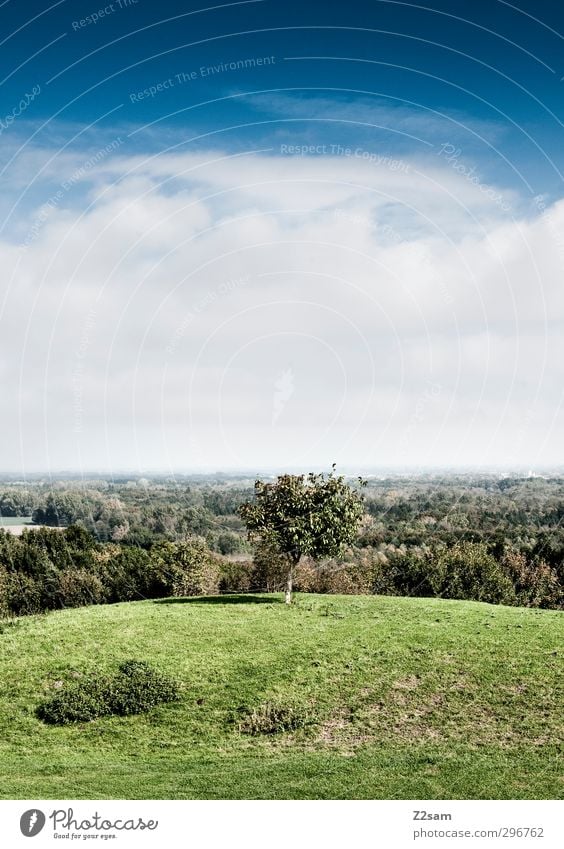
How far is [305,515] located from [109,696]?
13.3 m

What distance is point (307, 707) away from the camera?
20.8 meters

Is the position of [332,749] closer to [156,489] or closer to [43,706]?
[43,706]

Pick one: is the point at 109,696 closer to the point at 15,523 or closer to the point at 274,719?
the point at 274,719

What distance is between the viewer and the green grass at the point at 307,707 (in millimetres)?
16156

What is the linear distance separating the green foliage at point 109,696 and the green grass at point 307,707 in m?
0.46

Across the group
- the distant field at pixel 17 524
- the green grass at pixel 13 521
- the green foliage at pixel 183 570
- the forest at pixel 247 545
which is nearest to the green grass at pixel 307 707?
the forest at pixel 247 545

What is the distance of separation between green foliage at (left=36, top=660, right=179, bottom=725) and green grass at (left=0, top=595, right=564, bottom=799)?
0.46 metres

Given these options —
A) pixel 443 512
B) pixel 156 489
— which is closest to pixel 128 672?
pixel 443 512

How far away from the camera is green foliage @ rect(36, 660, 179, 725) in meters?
21.2

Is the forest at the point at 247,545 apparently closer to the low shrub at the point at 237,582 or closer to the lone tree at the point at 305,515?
the low shrub at the point at 237,582

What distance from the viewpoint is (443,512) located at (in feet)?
289

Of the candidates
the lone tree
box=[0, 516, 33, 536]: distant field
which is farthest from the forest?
the lone tree
